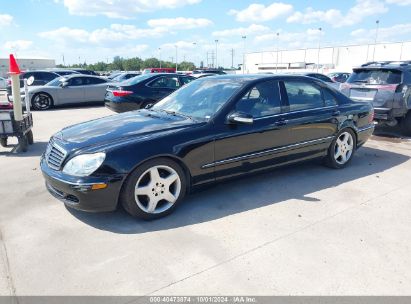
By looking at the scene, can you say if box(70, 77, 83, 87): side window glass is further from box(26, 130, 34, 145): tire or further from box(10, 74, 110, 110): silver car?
box(26, 130, 34, 145): tire

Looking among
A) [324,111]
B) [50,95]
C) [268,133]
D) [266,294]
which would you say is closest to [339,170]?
[324,111]

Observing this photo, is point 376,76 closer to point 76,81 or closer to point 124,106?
point 124,106

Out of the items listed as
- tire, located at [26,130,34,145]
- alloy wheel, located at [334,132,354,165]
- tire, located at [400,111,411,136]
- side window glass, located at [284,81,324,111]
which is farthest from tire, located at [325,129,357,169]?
tire, located at [26,130,34,145]

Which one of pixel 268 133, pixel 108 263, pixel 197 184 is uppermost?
pixel 268 133

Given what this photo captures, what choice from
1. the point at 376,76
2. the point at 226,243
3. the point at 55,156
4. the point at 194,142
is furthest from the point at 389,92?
the point at 55,156

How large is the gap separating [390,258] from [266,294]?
1.26 meters

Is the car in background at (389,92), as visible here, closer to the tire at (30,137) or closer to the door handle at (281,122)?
the door handle at (281,122)

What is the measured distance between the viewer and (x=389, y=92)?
24.8ft

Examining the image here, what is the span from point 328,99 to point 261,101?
141cm

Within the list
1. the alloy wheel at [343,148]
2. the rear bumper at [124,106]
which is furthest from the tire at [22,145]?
the alloy wheel at [343,148]

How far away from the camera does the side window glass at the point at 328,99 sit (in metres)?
5.24

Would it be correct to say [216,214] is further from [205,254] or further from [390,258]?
[390,258]

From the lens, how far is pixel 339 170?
214 inches

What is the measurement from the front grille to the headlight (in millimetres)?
170
